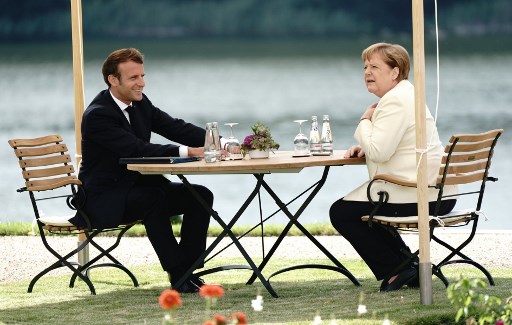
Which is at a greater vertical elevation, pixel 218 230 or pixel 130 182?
pixel 130 182

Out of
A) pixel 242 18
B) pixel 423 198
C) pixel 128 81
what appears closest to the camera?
pixel 423 198

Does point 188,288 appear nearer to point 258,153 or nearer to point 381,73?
point 258,153

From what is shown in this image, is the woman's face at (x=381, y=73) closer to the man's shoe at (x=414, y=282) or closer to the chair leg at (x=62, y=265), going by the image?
the man's shoe at (x=414, y=282)

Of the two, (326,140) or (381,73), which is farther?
(326,140)

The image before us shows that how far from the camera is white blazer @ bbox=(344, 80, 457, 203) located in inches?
230

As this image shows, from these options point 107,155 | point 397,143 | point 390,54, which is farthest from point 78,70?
point 397,143

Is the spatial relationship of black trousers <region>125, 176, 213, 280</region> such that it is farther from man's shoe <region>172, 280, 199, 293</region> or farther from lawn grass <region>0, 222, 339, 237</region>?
lawn grass <region>0, 222, 339, 237</region>

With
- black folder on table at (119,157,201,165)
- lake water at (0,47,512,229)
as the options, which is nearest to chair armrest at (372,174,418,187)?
black folder on table at (119,157,201,165)

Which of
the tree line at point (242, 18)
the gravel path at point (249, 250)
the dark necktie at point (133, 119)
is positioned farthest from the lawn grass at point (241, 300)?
the tree line at point (242, 18)

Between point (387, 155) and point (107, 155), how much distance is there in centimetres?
148

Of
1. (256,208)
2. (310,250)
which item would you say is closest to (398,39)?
(256,208)

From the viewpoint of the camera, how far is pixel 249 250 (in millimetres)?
7977

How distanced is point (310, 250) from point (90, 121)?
2200 millimetres

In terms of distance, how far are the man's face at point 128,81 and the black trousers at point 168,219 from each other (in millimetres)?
451
